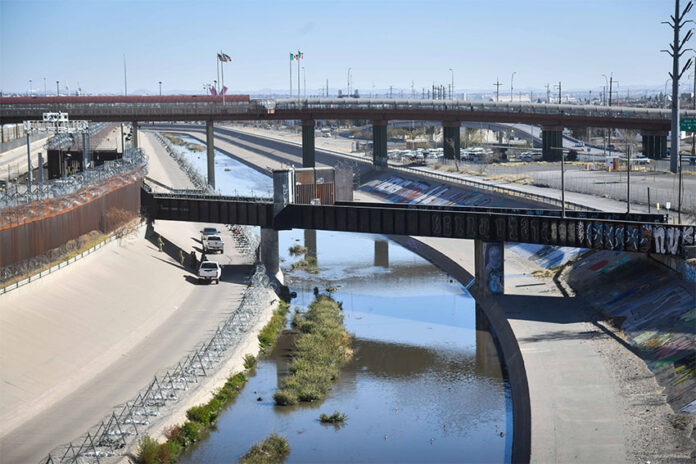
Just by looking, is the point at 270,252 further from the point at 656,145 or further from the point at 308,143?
the point at 656,145

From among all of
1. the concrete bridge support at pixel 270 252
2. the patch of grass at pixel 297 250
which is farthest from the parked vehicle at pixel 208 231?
the concrete bridge support at pixel 270 252

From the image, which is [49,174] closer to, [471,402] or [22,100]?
[22,100]

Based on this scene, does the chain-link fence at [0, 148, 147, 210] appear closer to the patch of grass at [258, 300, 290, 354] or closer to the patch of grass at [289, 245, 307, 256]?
the patch of grass at [289, 245, 307, 256]

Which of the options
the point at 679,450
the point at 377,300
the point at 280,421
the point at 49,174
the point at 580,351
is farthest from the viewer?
the point at 49,174

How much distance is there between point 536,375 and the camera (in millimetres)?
47438

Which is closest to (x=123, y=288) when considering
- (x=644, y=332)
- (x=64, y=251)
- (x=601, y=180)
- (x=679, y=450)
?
(x=64, y=251)

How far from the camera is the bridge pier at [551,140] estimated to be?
13725 cm

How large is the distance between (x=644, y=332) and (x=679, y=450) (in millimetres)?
16363

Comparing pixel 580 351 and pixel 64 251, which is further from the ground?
pixel 64 251

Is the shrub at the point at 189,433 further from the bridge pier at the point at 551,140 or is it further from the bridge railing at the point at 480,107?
the bridge pier at the point at 551,140

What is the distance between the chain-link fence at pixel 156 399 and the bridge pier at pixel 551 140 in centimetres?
8462

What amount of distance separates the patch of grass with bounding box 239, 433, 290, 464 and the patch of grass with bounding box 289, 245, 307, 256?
49.9 metres

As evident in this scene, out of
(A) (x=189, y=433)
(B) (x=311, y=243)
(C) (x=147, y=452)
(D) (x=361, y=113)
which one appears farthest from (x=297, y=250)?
(C) (x=147, y=452)

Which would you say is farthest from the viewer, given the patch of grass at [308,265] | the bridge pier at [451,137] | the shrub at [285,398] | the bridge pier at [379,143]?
the bridge pier at [379,143]
